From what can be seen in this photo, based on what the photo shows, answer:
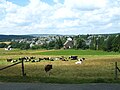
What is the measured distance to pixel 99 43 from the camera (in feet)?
626

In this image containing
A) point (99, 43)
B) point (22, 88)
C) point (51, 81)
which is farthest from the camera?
point (99, 43)

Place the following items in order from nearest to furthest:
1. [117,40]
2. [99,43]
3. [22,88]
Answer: [22,88] < [117,40] < [99,43]

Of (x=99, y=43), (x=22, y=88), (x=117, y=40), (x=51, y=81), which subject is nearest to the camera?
(x=22, y=88)

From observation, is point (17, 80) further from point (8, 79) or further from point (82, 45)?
point (82, 45)

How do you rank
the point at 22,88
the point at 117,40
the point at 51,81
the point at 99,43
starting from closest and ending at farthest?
the point at 22,88, the point at 51,81, the point at 117,40, the point at 99,43

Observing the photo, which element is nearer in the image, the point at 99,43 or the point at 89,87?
the point at 89,87

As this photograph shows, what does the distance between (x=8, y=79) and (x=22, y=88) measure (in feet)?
12.5

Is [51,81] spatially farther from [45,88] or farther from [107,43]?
[107,43]

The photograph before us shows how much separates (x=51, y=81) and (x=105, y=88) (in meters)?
3.64

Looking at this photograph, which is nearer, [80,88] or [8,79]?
[80,88]

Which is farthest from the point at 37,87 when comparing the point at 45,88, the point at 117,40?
the point at 117,40

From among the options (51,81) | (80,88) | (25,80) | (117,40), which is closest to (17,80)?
(25,80)

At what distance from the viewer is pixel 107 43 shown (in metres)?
166

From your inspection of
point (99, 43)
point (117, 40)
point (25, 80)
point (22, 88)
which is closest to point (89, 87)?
point (22, 88)
